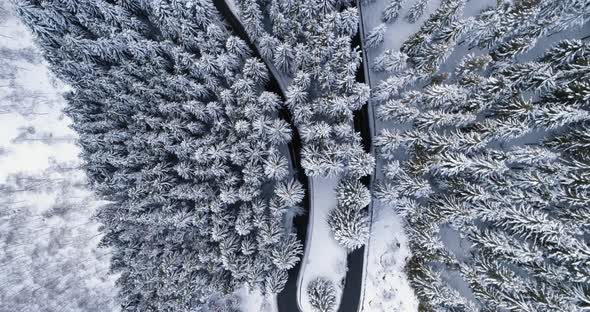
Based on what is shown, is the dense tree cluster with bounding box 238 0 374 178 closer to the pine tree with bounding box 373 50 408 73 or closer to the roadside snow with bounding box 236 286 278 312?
the pine tree with bounding box 373 50 408 73

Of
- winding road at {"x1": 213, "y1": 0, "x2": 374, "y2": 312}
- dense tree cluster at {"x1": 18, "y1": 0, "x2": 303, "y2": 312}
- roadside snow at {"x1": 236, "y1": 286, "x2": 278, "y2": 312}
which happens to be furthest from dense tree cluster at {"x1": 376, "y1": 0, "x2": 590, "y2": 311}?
roadside snow at {"x1": 236, "y1": 286, "x2": 278, "y2": 312}

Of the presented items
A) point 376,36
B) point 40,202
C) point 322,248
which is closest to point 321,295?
point 322,248

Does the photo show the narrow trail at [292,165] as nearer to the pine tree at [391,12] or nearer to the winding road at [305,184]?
the winding road at [305,184]

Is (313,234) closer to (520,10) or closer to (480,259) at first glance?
(480,259)

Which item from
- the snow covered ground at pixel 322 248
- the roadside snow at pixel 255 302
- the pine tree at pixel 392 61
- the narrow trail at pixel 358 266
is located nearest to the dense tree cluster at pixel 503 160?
the pine tree at pixel 392 61

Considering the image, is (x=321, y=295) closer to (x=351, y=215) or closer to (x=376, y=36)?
(x=351, y=215)

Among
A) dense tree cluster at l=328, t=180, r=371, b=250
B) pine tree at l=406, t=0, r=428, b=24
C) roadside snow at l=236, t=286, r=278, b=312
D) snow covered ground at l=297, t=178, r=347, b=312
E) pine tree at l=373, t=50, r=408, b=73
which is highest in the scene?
pine tree at l=406, t=0, r=428, b=24

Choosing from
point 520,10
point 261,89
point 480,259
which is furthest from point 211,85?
point 480,259
